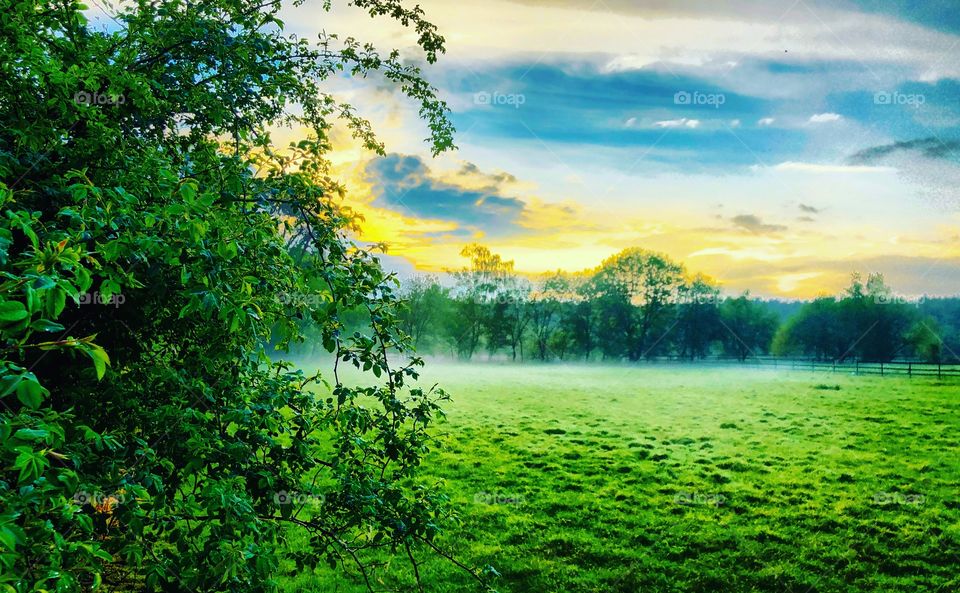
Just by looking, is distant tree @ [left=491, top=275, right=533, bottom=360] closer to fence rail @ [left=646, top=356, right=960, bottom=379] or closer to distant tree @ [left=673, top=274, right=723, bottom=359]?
fence rail @ [left=646, top=356, right=960, bottom=379]

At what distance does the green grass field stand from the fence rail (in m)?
13.9

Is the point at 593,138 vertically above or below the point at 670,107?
below

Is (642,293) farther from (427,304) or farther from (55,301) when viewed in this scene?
(55,301)

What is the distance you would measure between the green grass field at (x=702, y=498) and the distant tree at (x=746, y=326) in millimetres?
35133

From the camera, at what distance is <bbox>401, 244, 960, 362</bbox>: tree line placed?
164 feet

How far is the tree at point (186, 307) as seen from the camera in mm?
3023

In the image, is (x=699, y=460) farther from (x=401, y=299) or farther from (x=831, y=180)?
(x=831, y=180)

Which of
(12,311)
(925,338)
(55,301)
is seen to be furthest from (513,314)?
(12,311)

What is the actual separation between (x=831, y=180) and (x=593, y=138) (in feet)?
54.9

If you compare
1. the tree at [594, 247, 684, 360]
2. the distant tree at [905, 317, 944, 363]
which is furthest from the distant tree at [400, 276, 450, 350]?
the distant tree at [905, 317, 944, 363]

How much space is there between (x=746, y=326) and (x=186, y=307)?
67.1 meters

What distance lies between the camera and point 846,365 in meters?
44.9

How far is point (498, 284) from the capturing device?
53.4m

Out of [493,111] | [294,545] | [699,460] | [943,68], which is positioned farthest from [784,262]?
[294,545]
